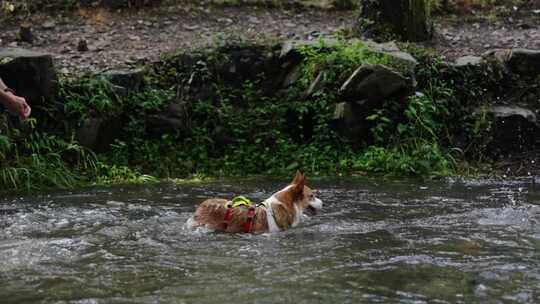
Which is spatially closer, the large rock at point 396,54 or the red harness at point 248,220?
the red harness at point 248,220

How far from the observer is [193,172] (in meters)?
10.6

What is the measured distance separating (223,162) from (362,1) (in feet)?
14.0

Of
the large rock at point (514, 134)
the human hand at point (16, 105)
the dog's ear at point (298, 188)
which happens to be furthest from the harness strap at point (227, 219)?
the large rock at point (514, 134)

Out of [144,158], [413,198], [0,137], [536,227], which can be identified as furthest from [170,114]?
[536,227]

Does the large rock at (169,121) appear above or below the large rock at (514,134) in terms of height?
above

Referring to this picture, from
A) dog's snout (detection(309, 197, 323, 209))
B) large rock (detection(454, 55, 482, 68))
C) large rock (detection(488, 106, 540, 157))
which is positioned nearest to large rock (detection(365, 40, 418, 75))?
large rock (detection(454, 55, 482, 68))

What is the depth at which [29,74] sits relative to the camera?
403 inches

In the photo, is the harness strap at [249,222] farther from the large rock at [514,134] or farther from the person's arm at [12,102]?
the large rock at [514,134]

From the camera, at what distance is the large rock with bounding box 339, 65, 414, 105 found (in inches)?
420

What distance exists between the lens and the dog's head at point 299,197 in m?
7.52

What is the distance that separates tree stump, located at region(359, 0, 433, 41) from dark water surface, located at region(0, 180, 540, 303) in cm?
439

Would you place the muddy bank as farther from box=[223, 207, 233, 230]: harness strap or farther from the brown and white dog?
box=[223, 207, 233, 230]: harness strap

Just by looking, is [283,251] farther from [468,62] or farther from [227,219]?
[468,62]

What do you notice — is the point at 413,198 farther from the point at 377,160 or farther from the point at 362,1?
the point at 362,1
